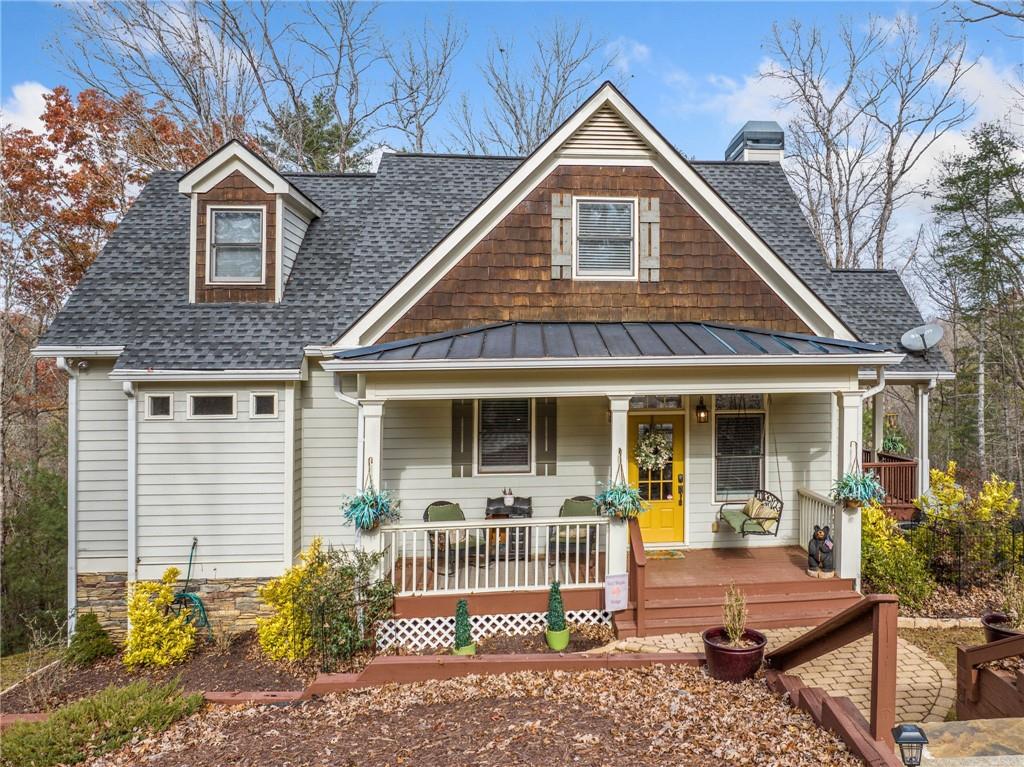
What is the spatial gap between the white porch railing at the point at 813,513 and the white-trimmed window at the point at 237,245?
9.61m

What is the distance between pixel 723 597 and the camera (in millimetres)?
7250

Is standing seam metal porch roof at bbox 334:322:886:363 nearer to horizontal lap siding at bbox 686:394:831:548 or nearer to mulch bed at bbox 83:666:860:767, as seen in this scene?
horizontal lap siding at bbox 686:394:831:548

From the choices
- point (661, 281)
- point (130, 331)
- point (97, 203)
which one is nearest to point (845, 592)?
point (661, 281)

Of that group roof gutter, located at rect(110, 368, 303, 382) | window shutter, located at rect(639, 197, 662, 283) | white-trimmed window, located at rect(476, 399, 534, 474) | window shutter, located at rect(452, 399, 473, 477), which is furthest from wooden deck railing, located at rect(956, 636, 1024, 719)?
roof gutter, located at rect(110, 368, 303, 382)

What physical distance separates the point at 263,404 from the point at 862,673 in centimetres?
858

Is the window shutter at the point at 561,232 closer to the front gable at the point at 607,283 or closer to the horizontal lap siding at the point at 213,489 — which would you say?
the front gable at the point at 607,283

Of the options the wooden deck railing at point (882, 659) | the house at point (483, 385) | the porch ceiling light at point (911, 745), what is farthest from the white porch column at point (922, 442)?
the porch ceiling light at point (911, 745)

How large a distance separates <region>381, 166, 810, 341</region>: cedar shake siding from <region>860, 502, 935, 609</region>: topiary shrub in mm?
3287

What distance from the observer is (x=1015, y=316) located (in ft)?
60.1

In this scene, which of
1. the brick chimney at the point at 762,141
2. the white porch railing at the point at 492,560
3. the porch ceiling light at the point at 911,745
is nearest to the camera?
the porch ceiling light at the point at 911,745

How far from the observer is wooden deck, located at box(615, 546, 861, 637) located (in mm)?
7035

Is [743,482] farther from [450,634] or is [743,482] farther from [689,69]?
[689,69]

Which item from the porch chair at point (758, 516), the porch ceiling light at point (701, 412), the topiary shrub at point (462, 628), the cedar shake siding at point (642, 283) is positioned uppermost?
the cedar shake siding at point (642, 283)

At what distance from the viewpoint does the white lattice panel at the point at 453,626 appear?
7270 mm
